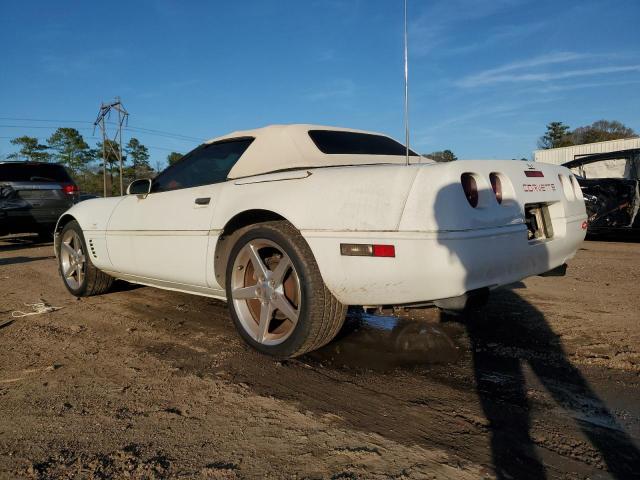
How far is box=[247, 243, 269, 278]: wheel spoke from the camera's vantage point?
301 cm

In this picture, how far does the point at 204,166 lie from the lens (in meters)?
3.84

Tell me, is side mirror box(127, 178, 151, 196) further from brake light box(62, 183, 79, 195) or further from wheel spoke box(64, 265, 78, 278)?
brake light box(62, 183, 79, 195)

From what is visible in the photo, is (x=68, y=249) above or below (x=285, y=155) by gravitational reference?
below

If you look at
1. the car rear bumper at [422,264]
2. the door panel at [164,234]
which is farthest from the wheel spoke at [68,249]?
the car rear bumper at [422,264]

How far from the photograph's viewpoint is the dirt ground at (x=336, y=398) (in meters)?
1.80

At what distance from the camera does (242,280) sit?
3.21 m

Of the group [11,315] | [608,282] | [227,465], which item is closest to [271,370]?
[227,465]

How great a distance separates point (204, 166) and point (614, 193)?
685cm

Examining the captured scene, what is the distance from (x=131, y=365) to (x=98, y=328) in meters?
1.02

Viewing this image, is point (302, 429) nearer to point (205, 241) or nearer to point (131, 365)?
point (131, 365)

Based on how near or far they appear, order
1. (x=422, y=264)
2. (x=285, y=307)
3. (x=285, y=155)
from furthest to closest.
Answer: (x=285, y=155) < (x=285, y=307) < (x=422, y=264)

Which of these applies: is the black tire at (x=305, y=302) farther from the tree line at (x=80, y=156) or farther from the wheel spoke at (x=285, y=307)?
the tree line at (x=80, y=156)

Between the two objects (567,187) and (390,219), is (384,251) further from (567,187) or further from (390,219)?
(567,187)

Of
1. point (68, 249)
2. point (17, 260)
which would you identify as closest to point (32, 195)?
point (17, 260)
